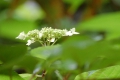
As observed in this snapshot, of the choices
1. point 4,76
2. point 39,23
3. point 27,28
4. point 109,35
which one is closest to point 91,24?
point 109,35

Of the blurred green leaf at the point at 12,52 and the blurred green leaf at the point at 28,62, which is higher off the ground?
the blurred green leaf at the point at 12,52

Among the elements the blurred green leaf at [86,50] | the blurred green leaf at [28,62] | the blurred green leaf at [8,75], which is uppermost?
the blurred green leaf at [8,75]

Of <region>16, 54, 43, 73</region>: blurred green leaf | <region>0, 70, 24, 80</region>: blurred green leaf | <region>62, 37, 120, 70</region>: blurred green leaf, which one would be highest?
<region>0, 70, 24, 80</region>: blurred green leaf

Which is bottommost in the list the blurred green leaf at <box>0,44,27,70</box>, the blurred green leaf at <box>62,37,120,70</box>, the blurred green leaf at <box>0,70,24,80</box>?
the blurred green leaf at <box>62,37,120,70</box>

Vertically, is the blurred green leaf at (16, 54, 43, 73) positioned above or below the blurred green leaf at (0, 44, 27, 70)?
below

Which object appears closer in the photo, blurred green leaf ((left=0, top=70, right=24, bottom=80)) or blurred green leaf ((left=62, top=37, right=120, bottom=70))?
blurred green leaf ((left=62, top=37, right=120, bottom=70))

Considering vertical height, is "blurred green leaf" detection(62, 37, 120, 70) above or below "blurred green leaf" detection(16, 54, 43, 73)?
below

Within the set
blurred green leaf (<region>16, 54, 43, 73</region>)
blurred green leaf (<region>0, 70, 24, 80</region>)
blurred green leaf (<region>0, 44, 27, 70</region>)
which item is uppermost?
blurred green leaf (<region>0, 70, 24, 80</region>)

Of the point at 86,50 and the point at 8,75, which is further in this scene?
the point at 8,75

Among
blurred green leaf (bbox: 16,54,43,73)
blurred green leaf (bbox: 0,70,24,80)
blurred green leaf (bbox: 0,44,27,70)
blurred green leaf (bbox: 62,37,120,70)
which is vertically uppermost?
blurred green leaf (bbox: 0,70,24,80)

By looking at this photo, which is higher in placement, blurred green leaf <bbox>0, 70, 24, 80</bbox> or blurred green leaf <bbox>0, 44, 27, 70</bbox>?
blurred green leaf <bbox>0, 70, 24, 80</bbox>

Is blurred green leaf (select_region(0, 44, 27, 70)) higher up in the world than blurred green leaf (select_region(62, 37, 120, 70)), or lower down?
higher up
